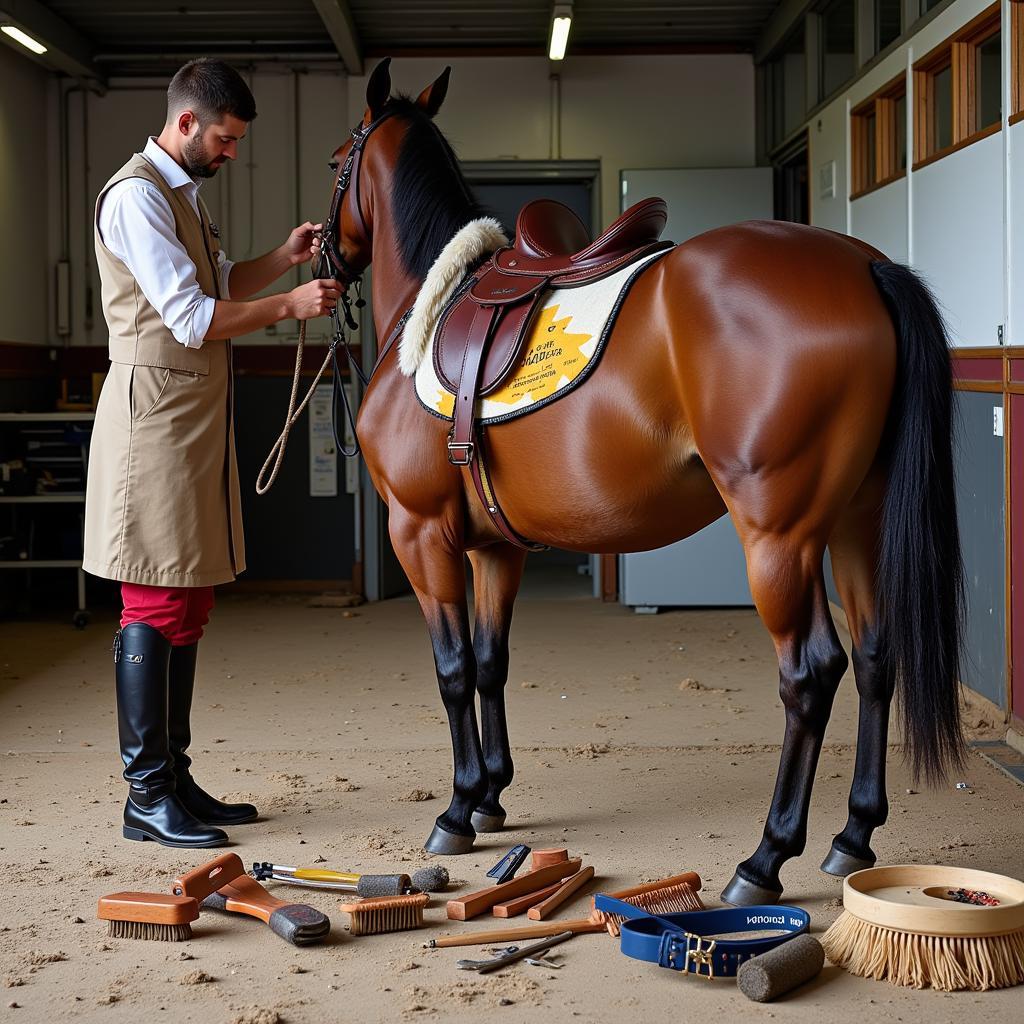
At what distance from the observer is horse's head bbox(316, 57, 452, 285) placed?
9.95 feet

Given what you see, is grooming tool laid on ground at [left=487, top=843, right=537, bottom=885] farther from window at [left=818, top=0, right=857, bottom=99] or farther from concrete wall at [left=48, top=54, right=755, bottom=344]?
concrete wall at [left=48, top=54, right=755, bottom=344]

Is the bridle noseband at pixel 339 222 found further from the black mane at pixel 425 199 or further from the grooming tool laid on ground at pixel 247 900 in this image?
the grooming tool laid on ground at pixel 247 900

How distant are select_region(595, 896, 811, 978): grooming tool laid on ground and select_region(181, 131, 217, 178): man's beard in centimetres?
195

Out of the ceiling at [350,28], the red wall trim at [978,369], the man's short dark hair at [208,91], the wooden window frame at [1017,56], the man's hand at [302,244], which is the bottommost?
the red wall trim at [978,369]

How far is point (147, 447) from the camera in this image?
113 inches

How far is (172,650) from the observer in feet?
10.4

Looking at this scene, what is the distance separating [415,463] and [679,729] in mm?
1697

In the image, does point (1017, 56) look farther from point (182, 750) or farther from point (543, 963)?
point (182, 750)

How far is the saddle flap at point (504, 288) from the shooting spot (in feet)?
8.61

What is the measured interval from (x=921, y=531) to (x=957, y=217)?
2.29 m

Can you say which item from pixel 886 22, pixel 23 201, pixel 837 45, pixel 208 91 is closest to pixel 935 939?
pixel 208 91

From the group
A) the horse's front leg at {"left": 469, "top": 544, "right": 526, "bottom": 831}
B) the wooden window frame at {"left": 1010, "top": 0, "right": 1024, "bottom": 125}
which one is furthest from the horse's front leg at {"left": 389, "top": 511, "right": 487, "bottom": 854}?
the wooden window frame at {"left": 1010, "top": 0, "right": 1024, "bottom": 125}

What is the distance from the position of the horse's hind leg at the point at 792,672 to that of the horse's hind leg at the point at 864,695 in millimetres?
213

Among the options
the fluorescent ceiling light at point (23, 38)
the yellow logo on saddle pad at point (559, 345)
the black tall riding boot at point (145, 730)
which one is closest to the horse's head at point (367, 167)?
the yellow logo on saddle pad at point (559, 345)
